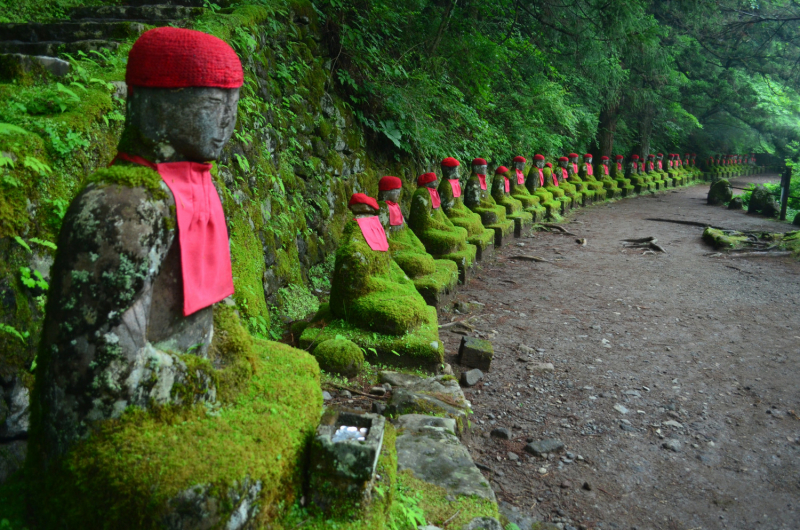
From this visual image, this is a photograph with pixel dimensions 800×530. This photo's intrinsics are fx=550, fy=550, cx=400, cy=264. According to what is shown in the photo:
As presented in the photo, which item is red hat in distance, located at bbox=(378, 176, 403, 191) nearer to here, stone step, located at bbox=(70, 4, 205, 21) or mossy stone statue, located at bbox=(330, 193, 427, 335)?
mossy stone statue, located at bbox=(330, 193, 427, 335)

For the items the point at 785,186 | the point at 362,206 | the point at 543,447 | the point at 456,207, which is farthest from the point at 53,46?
the point at 785,186

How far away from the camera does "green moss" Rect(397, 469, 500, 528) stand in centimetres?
259

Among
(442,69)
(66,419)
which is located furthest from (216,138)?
(442,69)

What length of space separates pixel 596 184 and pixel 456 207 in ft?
39.2

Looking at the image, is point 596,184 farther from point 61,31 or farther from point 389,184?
point 61,31

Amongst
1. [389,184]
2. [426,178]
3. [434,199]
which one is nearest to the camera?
[389,184]

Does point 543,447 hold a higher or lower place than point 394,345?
lower

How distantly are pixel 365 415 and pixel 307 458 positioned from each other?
30 cm

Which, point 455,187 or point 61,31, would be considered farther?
point 455,187

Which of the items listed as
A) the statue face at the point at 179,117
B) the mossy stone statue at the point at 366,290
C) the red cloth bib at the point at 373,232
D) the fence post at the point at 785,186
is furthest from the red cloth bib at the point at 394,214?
the fence post at the point at 785,186

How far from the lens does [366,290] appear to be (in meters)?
4.88

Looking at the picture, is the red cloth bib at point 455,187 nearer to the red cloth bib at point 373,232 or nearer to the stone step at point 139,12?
the red cloth bib at point 373,232

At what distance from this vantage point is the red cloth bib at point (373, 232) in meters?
4.98

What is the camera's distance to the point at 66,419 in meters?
1.62
